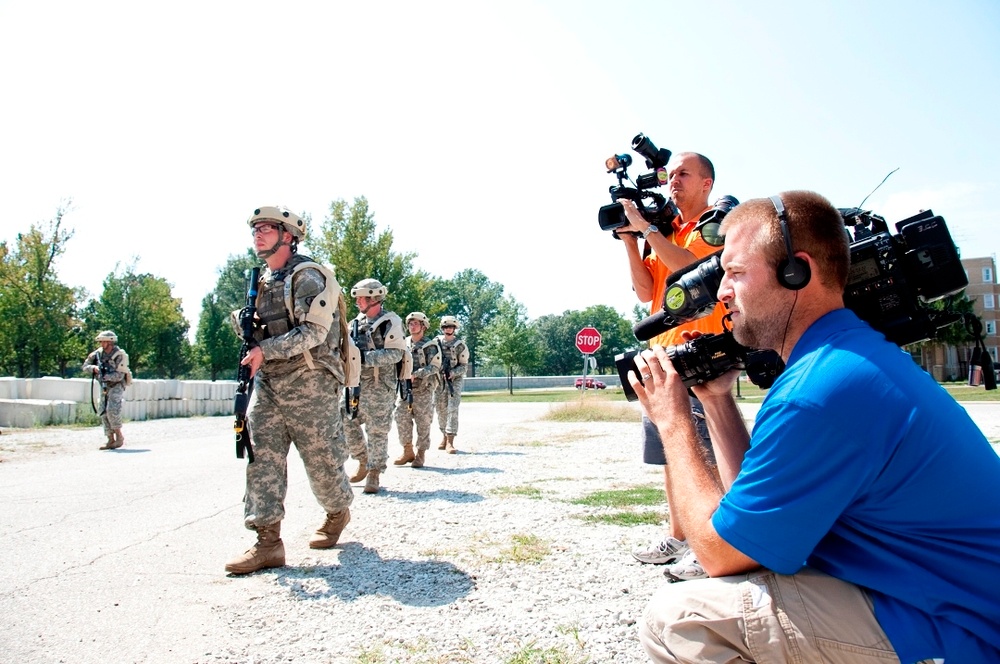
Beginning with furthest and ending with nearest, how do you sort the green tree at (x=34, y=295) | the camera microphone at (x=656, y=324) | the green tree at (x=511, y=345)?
the green tree at (x=511, y=345) < the green tree at (x=34, y=295) < the camera microphone at (x=656, y=324)

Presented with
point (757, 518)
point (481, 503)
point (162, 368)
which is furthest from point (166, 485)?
point (162, 368)

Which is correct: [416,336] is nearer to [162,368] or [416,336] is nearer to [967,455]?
[967,455]

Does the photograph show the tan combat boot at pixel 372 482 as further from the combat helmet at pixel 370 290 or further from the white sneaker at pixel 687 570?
the white sneaker at pixel 687 570

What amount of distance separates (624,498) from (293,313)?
353cm

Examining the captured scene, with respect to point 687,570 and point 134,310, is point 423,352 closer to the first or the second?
point 687,570

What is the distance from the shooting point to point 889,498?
162 centimetres

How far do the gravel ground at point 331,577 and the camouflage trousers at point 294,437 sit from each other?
0.45 metres

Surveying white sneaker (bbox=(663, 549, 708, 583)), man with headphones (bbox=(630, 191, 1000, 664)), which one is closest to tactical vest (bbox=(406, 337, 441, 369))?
white sneaker (bbox=(663, 549, 708, 583))

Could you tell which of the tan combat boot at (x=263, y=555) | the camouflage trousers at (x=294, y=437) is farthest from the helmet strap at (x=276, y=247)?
the tan combat boot at (x=263, y=555)

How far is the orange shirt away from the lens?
380cm

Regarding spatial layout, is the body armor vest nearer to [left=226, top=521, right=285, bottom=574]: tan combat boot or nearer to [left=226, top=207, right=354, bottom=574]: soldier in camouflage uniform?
[left=226, top=207, right=354, bottom=574]: soldier in camouflage uniform

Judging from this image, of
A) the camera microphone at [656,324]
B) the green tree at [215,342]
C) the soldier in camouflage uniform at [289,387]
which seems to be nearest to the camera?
the camera microphone at [656,324]

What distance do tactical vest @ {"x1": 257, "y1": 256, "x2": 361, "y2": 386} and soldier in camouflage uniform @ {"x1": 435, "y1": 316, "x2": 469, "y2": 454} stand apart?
21.9ft

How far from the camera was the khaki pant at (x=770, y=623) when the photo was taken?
1620 mm
